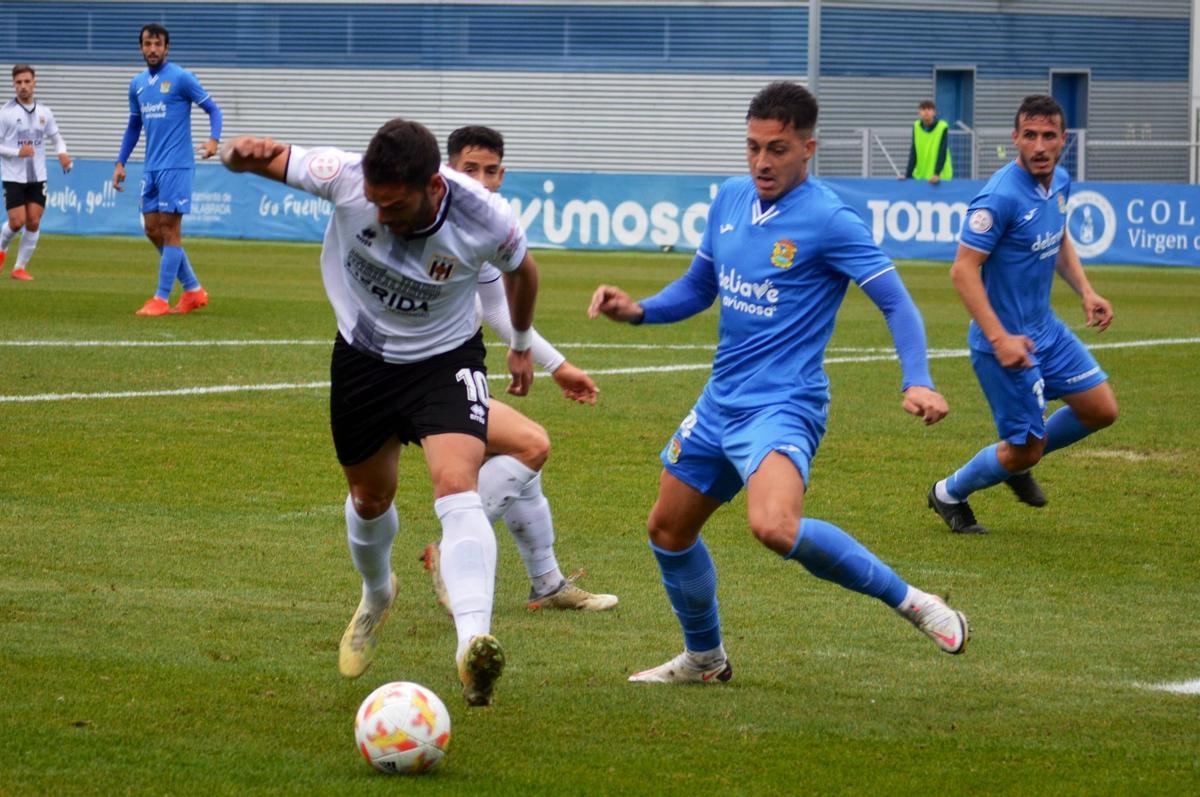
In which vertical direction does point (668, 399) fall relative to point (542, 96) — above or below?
below

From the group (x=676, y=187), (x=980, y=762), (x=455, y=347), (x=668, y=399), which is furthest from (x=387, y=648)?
(x=676, y=187)

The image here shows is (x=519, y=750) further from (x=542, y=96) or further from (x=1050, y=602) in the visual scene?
(x=542, y=96)

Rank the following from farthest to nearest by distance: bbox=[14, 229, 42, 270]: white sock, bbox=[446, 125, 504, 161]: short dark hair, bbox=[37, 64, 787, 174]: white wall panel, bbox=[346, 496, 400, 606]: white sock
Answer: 1. bbox=[37, 64, 787, 174]: white wall panel
2. bbox=[14, 229, 42, 270]: white sock
3. bbox=[446, 125, 504, 161]: short dark hair
4. bbox=[346, 496, 400, 606]: white sock

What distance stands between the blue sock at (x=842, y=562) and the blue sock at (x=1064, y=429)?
11.5 feet

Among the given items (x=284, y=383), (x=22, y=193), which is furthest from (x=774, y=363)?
(x=22, y=193)

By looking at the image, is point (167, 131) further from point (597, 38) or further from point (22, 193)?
point (597, 38)

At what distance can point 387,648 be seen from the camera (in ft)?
19.5

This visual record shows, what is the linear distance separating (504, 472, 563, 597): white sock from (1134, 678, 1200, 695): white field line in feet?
7.22

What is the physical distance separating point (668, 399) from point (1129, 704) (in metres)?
7.22

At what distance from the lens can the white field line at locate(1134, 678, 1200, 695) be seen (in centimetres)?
546

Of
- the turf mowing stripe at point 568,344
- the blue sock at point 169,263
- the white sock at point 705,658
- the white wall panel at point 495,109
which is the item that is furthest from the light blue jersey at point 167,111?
the white wall panel at point 495,109

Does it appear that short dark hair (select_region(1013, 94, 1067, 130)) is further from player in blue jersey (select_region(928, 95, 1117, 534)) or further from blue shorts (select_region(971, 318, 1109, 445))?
blue shorts (select_region(971, 318, 1109, 445))

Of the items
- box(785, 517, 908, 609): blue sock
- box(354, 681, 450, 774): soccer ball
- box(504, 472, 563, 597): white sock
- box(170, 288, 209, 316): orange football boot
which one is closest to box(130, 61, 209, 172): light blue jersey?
box(170, 288, 209, 316): orange football boot

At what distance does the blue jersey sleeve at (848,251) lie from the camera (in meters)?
5.42
